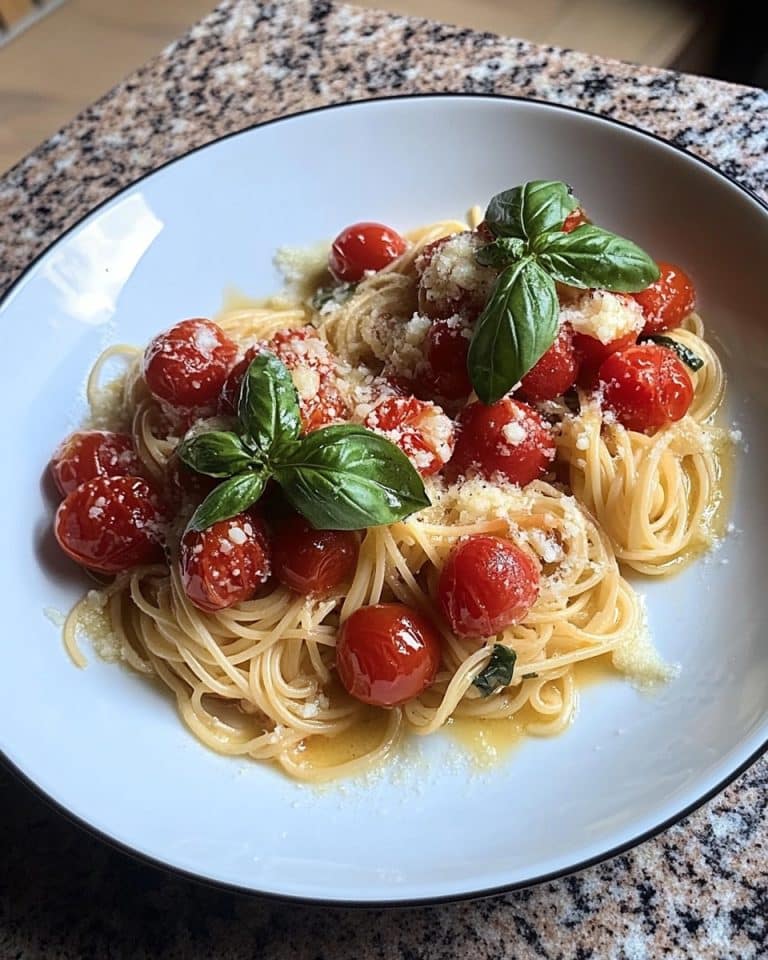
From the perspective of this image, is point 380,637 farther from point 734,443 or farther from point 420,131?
point 420,131

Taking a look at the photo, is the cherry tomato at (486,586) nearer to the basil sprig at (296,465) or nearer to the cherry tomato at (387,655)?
the cherry tomato at (387,655)

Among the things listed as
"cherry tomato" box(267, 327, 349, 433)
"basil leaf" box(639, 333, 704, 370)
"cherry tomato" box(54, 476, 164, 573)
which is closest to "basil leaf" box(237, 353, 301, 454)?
"cherry tomato" box(267, 327, 349, 433)

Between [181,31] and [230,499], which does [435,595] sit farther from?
[181,31]

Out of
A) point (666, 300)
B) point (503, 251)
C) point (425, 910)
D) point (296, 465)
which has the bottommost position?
point (425, 910)

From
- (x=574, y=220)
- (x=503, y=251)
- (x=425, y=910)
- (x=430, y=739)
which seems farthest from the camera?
(x=574, y=220)

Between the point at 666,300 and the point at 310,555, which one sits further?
the point at 666,300

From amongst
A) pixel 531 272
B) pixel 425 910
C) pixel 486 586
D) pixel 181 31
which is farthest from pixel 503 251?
pixel 181 31

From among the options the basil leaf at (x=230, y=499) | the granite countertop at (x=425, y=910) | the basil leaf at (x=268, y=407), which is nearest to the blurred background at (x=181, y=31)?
the granite countertop at (x=425, y=910)
